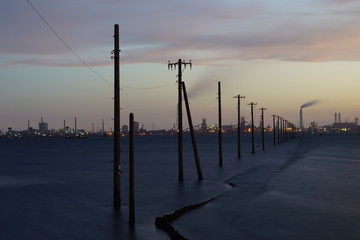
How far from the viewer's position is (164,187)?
120 ft

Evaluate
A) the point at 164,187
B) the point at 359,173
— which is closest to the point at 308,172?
the point at 359,173

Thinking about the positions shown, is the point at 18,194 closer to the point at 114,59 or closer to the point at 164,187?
the point at 164,187

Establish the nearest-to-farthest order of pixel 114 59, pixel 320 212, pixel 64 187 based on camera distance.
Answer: pixel 114 59
pixel 320 212
pixel 64 187

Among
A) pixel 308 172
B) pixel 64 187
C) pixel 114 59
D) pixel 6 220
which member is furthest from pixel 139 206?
pixel 308 172

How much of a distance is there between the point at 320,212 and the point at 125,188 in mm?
15236

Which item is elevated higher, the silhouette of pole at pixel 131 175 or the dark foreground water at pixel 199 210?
the silhouette of pole at pixel 131 175

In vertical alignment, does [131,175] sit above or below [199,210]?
above

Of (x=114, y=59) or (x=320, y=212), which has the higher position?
(x=114, y=59)

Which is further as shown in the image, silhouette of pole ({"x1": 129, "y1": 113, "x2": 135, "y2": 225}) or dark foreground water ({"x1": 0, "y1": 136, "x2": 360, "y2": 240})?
silhouette of pole ({"x1": 129, "y1": 113, "x2": 135, "y2": 225})

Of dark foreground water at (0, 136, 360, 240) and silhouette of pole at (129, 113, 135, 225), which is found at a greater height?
silhouette of pole at (129, 113, 135, 225)

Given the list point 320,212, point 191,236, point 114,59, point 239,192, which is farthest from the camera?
point 239,192

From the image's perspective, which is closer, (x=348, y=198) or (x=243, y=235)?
(x=243, y=235)

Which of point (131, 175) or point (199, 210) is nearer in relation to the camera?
point (131, 175)

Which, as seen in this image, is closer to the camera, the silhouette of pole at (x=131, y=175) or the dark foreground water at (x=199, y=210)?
the dark foreground water at (x=199, y=210)
